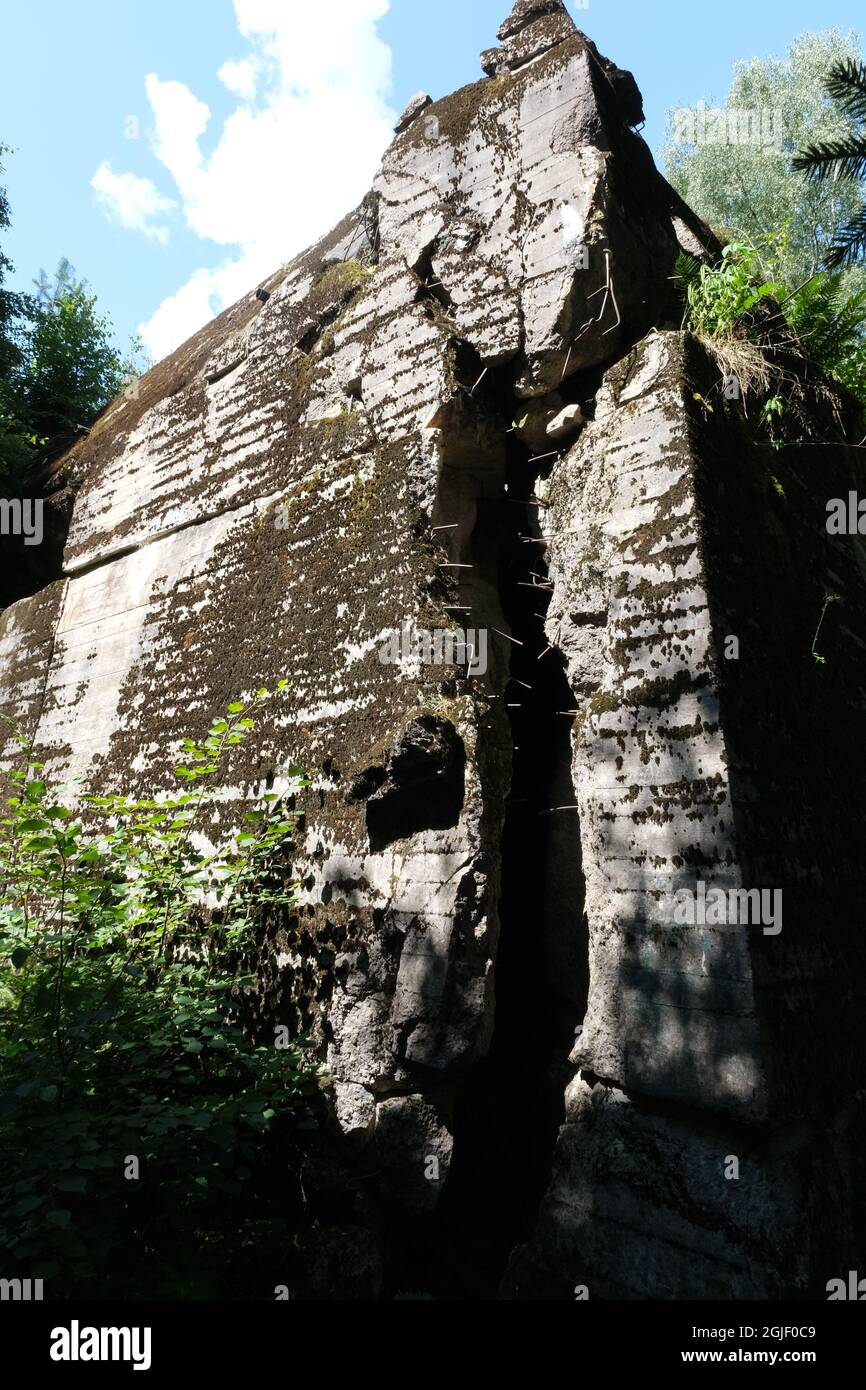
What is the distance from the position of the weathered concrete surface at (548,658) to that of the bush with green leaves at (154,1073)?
0.28m

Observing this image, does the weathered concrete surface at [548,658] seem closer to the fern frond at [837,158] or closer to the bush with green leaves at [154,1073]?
the bush with green leaves at [154,1073]

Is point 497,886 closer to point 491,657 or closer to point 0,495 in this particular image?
point 491,657

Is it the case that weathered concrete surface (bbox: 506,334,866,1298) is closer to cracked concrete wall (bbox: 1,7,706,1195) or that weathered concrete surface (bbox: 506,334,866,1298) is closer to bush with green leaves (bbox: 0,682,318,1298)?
cracked concrete wall (bbox: 1,7,706,1195)

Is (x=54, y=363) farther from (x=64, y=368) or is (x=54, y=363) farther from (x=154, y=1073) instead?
(x=154, y=1073)

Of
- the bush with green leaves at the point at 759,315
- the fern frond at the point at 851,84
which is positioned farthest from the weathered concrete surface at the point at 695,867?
the fern frond at the point at 851,84

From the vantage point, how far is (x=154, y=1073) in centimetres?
337

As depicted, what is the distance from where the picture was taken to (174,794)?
531cm

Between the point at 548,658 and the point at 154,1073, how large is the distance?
115 inches

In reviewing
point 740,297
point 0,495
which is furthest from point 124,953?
point 0,495

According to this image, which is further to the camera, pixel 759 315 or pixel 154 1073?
pixel 759 315

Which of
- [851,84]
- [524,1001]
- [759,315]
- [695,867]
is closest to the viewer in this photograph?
[695,867]

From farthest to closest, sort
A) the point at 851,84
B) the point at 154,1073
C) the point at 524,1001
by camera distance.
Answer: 1. the point at 524,1001
2. the point at 851,84
3. the point at 154,1073

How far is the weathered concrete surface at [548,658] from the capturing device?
299 centimetres

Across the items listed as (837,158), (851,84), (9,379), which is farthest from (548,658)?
(9,379)
